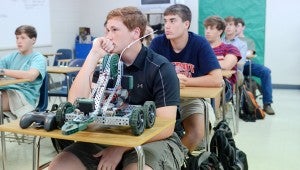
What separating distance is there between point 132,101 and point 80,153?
348mm

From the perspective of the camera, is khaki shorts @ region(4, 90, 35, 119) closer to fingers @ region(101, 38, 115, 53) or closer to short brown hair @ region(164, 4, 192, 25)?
short brown hair @ region(164, 4, 192, 25)

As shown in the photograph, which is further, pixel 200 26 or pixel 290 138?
pixel 200 26

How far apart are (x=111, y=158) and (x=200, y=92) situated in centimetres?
102

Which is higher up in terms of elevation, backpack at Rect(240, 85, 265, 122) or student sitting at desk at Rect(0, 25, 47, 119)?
student sitting at desk at Rect(0, 25, 47, 119)

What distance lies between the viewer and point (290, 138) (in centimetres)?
372

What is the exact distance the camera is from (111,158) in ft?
5.11

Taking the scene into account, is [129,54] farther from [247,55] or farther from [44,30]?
[44,30]

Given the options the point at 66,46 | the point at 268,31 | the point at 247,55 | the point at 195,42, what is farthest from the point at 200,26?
the point at 195,42

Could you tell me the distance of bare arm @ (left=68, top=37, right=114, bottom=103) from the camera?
172 cm

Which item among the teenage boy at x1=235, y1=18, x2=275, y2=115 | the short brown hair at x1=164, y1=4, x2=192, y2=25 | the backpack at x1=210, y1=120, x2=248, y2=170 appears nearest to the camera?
the backpack at x1=210, y1=120, x2=248, y2=170

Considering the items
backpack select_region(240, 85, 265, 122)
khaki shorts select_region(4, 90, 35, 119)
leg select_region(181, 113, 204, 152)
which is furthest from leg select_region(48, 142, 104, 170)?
backpack select_region(240, 85, 265, 122)

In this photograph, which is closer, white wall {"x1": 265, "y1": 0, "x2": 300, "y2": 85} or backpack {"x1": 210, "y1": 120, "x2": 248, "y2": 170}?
backpack {"x1": 210, "y1": 120, "x2": 248, "y2": 170}

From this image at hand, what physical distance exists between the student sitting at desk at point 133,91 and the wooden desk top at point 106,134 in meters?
0.17

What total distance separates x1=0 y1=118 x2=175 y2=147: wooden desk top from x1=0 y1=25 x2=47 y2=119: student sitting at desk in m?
1.63
